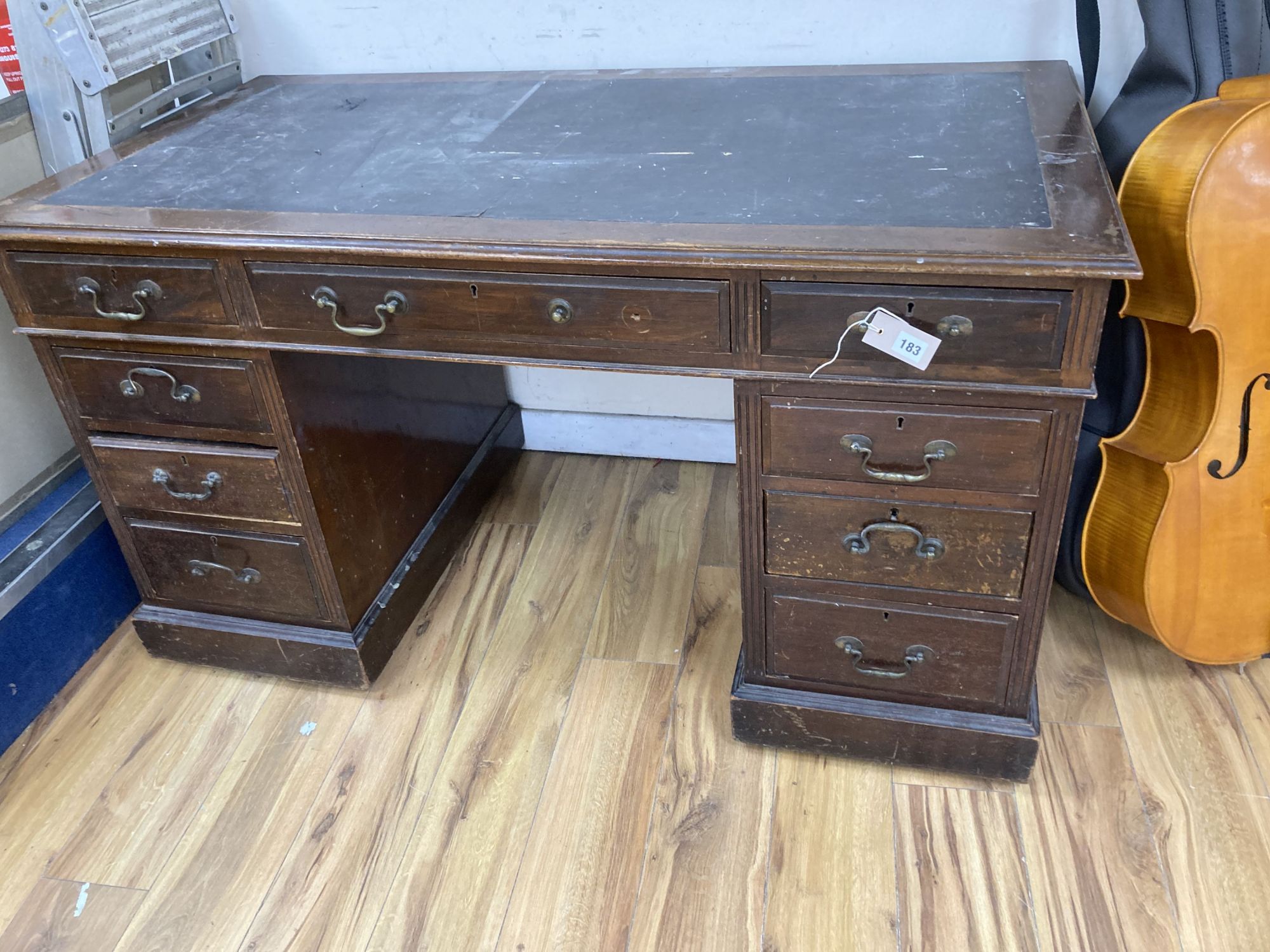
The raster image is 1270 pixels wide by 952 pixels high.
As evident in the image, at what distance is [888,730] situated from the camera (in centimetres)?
140

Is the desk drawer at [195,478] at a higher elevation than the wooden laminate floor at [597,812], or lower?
higher

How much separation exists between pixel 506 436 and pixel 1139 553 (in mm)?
1194

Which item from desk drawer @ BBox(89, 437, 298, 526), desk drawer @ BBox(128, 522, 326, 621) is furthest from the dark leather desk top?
desk drawer @ BBox(128, 522, 326, 621)

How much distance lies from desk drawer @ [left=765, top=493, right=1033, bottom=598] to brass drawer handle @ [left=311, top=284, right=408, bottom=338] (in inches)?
19.6

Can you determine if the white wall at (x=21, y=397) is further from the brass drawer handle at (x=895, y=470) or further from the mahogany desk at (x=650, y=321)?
the brass drawer handle at (x=895, y=470)

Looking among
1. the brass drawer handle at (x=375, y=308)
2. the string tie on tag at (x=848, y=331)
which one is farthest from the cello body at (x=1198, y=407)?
the brass drawer handle at (x=375, y=308)

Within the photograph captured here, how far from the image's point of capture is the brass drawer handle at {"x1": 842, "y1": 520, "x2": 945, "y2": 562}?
3.98ft

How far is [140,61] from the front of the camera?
1.49 m

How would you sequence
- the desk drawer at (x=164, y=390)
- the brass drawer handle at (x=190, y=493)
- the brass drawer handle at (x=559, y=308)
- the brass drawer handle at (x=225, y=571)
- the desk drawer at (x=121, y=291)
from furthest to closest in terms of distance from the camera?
the brass drawer handle at (x=225, y=571) → the brass drawer handle at (x=190, y=493) → the desk drawer at (x=164, y=390) → the desk drawer at (x=121, y=291) → the brass drawer handle at (x=559, y=308)

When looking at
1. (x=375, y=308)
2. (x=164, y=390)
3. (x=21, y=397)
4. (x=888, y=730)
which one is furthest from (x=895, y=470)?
(x=21, y=397)

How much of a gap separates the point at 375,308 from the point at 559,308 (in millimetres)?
231

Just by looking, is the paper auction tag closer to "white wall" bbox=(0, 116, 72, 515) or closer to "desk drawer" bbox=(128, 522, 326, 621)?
"desk drawer" bbox=(128, 522, 326, 621)

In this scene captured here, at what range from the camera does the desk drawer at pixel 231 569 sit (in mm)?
1514

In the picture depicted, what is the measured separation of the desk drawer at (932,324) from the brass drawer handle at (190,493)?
828mm
